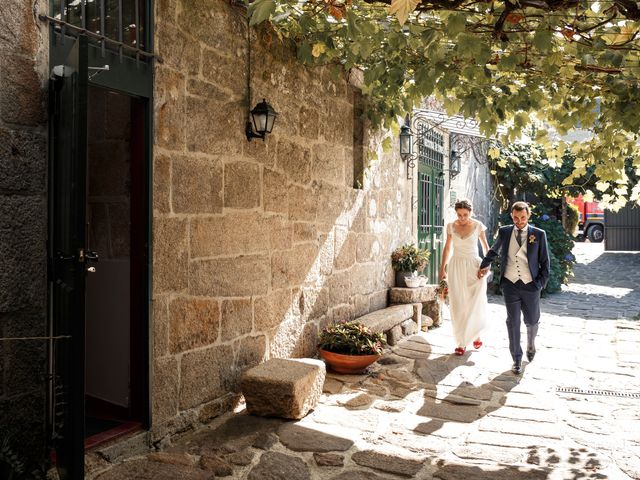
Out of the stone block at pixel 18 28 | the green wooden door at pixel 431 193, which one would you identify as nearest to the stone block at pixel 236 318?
the stone block at pixel 18 28

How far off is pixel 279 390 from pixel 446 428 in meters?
1.13

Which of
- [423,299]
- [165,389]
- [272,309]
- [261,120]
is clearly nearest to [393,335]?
[423,299]

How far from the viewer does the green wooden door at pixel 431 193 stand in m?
8.66

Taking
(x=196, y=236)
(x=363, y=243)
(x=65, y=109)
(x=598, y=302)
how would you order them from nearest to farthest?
1. (x=65, y=109)
2. (x=196, y=236)
3. (x=363, y=243)
4. (x=598, y=302)

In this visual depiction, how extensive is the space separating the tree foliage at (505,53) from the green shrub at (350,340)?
2015mm

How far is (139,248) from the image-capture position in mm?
3293

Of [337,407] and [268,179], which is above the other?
[268,179]

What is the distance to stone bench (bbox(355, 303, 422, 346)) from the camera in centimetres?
594

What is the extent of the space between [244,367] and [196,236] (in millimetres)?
1074

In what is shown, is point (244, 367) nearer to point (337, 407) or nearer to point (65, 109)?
point (337, 407)

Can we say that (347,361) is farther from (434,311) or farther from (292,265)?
(434,311)

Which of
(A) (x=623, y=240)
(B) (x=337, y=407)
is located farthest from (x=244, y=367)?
(A) (x=623, y=240)

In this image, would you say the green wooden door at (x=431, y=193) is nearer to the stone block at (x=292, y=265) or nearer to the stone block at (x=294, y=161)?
the stone block at (x=294, y=161)

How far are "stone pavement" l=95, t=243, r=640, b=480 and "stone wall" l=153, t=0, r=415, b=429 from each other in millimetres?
442
